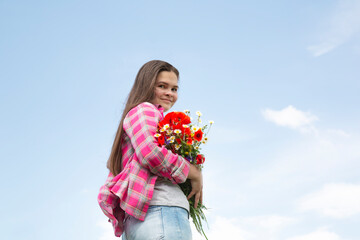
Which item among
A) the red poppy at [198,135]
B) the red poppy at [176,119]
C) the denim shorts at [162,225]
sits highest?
the red poppy at [176,119]

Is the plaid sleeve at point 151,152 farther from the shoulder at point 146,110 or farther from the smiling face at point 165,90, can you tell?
the smiling face at point 165,90

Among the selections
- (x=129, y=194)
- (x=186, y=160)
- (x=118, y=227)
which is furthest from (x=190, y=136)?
(x=118, y=227)

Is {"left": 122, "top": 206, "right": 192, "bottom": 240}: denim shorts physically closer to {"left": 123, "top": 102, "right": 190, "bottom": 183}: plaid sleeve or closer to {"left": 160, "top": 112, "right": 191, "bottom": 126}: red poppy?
{"left": 123, "top": 102, "right": 190, "bottom": 183}: plaid sleeve

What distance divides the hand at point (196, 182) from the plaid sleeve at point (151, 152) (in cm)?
11

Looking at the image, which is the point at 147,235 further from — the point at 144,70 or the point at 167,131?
the point at 144,70

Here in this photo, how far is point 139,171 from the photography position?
3.14 metres

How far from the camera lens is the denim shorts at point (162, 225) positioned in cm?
296

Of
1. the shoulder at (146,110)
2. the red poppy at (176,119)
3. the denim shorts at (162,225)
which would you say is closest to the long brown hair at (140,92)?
the shoulder at (146,110)

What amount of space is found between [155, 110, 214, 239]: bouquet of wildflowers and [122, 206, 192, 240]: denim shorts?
0.40 metres

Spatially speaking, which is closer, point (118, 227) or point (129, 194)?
point (129, 194)

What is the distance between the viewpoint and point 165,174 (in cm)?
313

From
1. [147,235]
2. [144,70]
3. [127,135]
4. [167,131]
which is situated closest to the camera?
[147,235]

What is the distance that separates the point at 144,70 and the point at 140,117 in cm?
61

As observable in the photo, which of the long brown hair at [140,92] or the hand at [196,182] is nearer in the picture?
the hand at [196,182]
